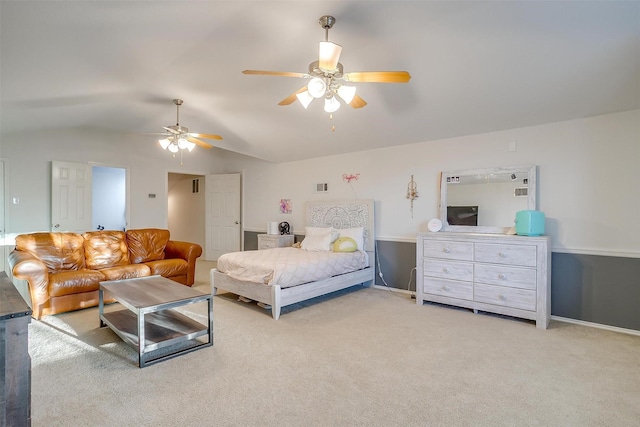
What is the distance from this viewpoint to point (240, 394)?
6.85 feet

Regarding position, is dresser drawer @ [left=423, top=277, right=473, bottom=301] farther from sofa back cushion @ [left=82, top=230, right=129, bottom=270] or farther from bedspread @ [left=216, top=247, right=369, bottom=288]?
sofa back cushion @ [left=82, top=230, right=129, bottom=270]

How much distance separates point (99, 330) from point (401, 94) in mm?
3998

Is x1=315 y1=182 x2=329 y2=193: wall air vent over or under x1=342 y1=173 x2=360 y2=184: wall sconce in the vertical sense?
under

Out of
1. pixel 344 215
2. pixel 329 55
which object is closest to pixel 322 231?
pixel 344 215

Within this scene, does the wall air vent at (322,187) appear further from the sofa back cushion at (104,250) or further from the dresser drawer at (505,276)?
the sofa back cushion at (104,250)

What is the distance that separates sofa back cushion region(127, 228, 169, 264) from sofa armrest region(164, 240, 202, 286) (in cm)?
10

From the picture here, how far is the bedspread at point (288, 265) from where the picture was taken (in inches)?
142

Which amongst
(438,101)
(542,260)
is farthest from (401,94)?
(542,260)

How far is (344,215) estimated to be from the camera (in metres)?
5.36

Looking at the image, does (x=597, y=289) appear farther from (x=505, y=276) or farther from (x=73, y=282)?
(x=73, y=282)

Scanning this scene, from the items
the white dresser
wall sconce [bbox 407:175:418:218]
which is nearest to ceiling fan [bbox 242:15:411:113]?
the white dresser

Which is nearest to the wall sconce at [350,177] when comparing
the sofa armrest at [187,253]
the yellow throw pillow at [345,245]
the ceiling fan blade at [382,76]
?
the yellow throw pillow at [345,245]

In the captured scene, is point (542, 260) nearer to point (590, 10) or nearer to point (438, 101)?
point (438, 101)

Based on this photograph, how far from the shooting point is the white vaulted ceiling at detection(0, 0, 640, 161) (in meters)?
2.22
